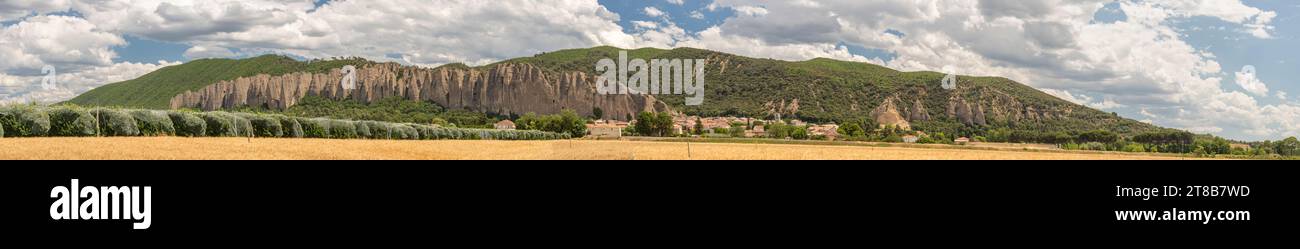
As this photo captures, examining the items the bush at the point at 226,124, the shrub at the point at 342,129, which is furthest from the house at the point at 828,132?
the bush at the point at 226,124

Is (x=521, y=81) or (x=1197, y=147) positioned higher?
(x=521, y=81)

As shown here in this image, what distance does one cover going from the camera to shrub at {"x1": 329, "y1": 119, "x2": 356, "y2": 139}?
160 ft

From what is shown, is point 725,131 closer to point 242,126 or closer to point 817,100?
point 817,100

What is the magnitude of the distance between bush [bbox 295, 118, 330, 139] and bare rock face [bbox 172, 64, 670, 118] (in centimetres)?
12611

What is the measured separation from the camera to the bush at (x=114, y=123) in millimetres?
32250

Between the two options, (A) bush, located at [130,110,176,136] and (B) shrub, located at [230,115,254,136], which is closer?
(A) bush, located at [130,110,176,136]

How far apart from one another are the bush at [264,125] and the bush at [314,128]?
7.68 ft

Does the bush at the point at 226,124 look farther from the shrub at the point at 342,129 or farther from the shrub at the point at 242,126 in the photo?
the shrub at the point at 342,129

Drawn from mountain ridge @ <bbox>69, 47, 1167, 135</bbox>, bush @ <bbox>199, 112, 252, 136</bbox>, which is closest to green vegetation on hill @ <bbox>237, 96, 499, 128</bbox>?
mountain ridge @ <bbox>69, 47, 1167, 135</bbox>

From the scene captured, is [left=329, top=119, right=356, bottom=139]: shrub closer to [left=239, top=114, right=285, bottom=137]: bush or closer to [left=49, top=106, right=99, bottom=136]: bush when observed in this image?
[left=239, top=114, right=285, bottom=137]: bush
